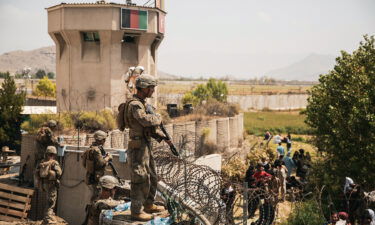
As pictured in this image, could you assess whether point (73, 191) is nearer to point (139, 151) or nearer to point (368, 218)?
point (139, 151)

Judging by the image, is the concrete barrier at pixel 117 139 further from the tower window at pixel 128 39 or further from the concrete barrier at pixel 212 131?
the tower window at pixel 128 39

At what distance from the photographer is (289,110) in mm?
75188

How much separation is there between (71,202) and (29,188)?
1410 millimetres

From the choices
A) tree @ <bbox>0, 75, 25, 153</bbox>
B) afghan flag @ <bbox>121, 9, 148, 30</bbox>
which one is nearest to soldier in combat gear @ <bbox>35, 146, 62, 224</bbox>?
tree @ <bbox>0, 75, 25, 153</bbox>

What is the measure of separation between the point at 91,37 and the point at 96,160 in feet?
51.0

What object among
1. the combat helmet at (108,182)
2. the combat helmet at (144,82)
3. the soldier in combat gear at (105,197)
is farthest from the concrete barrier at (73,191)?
the combat helmet at (144,82)

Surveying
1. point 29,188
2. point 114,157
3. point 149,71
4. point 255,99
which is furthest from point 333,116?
point 255,99


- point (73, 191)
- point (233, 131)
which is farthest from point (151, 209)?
point (233, 131)

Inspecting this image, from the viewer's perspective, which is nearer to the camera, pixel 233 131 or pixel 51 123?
pixel 51 123

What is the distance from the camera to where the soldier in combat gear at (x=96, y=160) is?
841cm

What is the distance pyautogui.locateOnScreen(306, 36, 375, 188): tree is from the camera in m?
Result: 13.4

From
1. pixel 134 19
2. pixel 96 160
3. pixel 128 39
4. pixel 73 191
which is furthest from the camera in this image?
pixel 128 39

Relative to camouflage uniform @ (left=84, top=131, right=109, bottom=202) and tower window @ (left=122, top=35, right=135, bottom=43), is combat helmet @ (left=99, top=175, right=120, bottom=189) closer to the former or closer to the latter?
camouflage uniform @ (left=84, top=131, right=109, bottom=202)

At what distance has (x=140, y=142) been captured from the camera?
6375 mm
